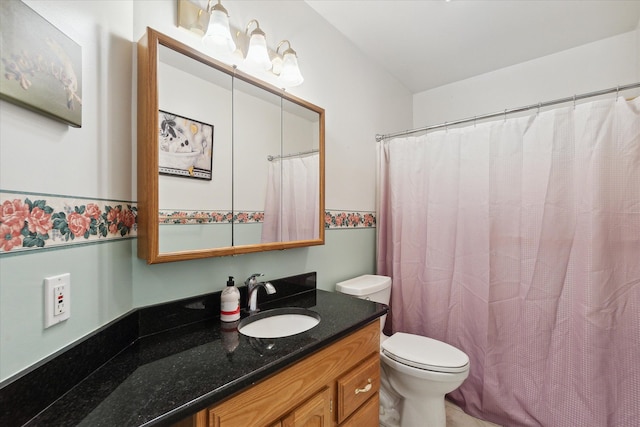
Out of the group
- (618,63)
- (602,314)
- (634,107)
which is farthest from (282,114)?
(618,63)

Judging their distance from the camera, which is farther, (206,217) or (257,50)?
(257,50)

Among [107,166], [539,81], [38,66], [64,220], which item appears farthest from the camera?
[539,81]

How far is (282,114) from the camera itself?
154cm

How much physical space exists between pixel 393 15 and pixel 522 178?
1277 mm

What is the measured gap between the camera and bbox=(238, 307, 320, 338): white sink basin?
1.22 meters

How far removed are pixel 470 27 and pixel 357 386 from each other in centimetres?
227

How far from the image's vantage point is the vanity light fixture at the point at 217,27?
1.15 metres

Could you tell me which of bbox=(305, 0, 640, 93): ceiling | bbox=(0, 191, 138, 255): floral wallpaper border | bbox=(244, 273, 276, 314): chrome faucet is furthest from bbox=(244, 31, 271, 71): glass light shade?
bbox=(244, 273, 276, 314): chrome faucet

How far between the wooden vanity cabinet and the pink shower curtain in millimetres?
845

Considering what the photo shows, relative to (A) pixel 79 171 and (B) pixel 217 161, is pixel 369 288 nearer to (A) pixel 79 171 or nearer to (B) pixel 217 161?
(B) pixel 217 161

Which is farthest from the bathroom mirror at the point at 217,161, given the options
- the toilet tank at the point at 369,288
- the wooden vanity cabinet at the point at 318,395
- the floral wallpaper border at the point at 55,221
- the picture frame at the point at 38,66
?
the wooden vanity cabinet at the point at 318,395

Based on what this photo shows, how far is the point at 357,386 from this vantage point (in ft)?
4.00

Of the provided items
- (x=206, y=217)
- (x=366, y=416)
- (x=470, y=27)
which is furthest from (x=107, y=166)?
(x=470, y=27)

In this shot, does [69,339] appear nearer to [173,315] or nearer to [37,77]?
[173,315]
